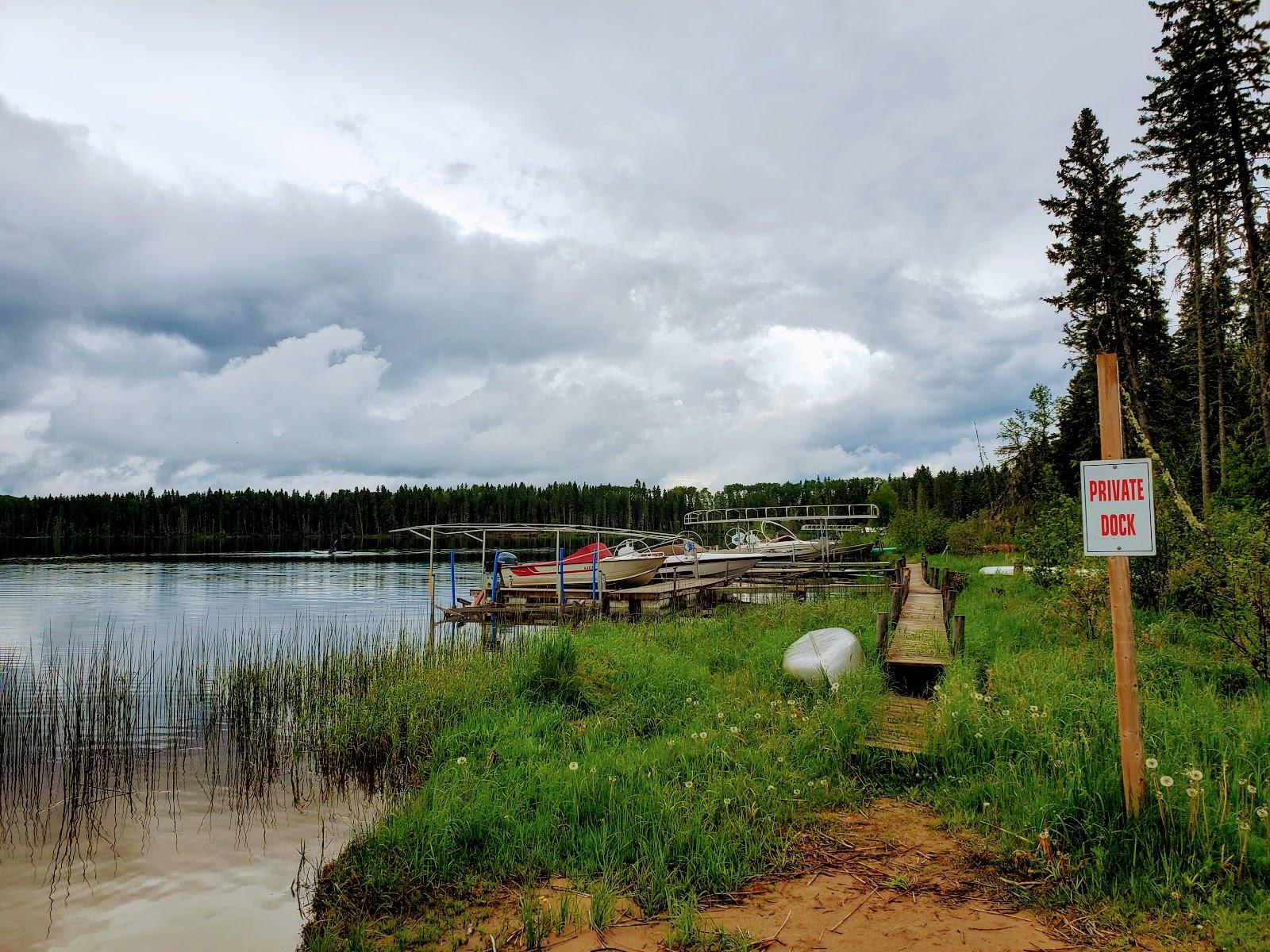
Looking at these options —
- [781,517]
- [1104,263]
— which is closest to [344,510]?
[781,517]

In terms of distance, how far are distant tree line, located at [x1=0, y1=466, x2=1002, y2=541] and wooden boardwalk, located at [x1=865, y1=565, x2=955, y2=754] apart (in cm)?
10327

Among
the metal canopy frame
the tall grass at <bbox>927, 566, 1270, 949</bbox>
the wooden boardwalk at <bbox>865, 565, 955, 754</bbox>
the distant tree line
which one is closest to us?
the tall grass at <bbox>927, 566, 1270, 949</bbox>

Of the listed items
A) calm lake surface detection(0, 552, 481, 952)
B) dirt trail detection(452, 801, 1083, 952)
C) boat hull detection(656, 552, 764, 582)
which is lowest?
calm lake surface detection(0, 552, 481, 952)

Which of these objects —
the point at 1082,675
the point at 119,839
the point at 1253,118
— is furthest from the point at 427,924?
the point at 1253,118

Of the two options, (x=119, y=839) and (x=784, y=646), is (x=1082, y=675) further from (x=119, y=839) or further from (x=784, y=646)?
(x=119, y=839)

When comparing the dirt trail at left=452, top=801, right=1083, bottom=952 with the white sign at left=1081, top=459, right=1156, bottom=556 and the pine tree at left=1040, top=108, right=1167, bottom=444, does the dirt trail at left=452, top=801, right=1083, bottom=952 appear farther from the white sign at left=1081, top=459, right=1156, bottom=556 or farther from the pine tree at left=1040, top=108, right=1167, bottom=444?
the pine tree at left=1040, top=108, right=1167, bottom=444

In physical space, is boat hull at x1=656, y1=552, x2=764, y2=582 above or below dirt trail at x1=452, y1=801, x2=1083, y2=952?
above

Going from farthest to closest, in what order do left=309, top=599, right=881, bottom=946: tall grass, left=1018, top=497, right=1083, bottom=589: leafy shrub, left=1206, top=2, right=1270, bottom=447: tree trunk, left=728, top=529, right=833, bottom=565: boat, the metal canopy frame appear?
left=728, top=529, right=833, bottom=565: boat
the metal canopy frame
left=1206, top=2, right=1270, bottom=447: tree trunk
left=1018, top=497, right=1083, bottom=589: leafy shrub
left=309, top=599, right=881, bottom=946: tall grass

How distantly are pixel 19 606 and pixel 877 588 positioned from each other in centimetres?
3073

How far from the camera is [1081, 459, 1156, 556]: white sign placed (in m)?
4.68

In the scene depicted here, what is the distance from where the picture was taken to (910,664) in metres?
9.01

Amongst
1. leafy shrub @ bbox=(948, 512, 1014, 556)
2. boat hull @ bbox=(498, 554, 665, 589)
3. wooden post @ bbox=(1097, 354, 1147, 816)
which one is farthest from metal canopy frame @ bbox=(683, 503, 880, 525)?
wooden post @ bbox=(1097, 354, 1147, 816)

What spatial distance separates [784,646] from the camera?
11273 millimetres

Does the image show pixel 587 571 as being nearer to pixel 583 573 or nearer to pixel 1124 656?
pixel 583 573
